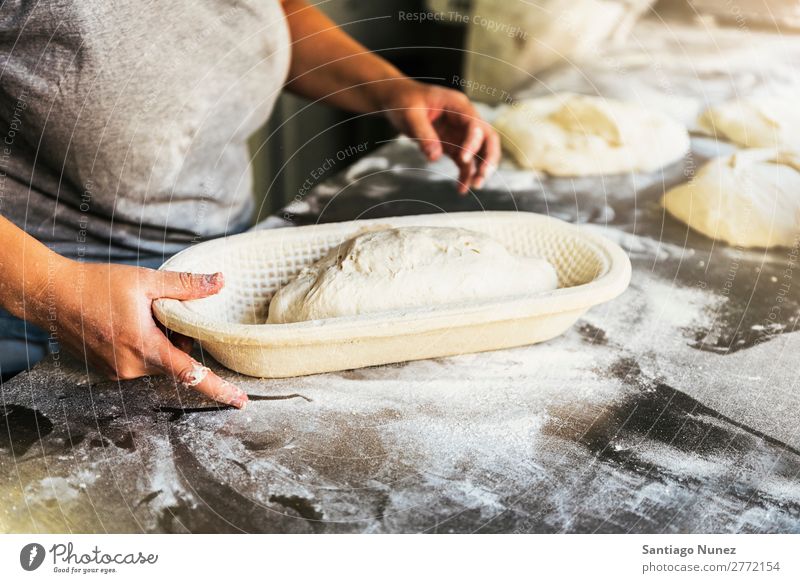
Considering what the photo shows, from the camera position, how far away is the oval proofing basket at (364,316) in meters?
0.56

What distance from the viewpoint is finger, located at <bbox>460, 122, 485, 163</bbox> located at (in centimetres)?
91

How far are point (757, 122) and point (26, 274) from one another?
99 cm

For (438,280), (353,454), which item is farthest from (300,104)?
(353,454)

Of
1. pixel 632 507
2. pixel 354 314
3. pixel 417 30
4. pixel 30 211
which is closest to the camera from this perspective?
pixel 632 507

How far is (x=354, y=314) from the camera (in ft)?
2.02

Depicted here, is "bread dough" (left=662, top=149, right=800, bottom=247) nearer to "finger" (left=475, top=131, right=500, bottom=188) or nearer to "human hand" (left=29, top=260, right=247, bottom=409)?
"finger" (left=475, top=131, right=500, bottom=188)

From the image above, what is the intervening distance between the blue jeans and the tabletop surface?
0.09 metres

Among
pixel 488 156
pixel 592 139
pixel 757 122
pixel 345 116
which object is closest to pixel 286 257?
pixel 488 156

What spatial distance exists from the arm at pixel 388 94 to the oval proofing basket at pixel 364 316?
21 cm

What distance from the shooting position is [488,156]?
3.04 ft

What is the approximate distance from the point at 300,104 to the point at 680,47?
2.48 feet

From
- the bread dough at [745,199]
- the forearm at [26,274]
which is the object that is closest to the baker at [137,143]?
the forearm at [26,274]

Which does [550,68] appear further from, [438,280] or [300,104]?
[438,280]

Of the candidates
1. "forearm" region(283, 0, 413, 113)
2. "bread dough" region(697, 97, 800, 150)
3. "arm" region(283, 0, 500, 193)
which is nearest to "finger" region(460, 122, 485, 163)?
"arm" region(283, 0, 500, 193)
